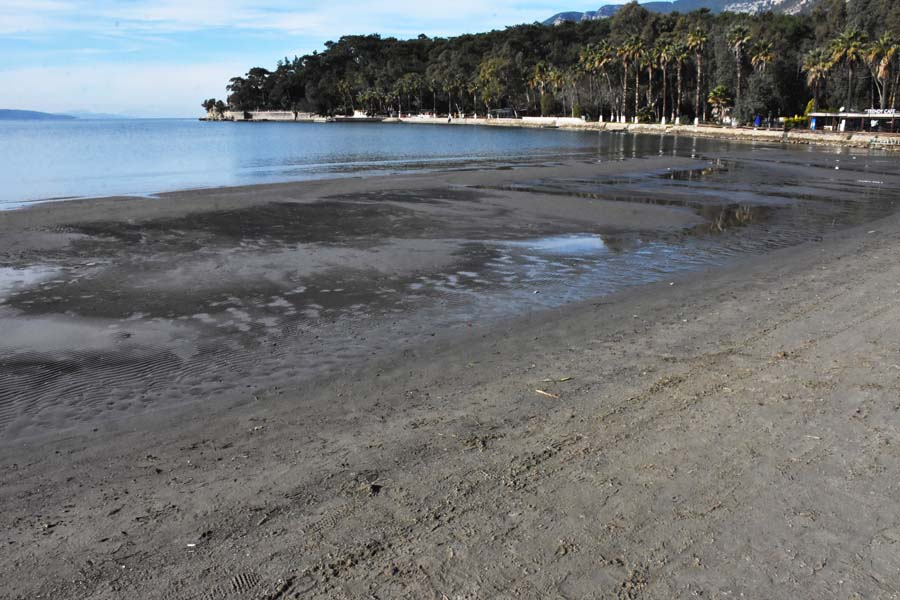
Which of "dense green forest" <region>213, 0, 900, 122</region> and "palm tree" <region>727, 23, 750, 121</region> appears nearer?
"dense green forest" <region>213, 0, 900, 122</region>

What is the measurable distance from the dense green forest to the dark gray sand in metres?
75.6

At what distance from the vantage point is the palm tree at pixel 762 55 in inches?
3428

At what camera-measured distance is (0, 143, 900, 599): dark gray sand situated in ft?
14.2

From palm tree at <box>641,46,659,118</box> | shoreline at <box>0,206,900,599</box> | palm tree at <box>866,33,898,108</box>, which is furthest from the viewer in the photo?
palm tree at <box>641,46,659,118</box>

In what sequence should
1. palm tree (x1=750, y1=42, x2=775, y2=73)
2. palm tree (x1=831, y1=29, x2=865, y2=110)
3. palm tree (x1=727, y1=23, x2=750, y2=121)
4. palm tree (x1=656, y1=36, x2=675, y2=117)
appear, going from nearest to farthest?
palm tree (x1=831, y1=29, x2=865, y2=110)
palm tree (x1=750, y1=42, x2=775, y2=73)
palm tree (x1=727, y1=23, x2=750, y2=121)
palm tree (x1=656, y1=36, x2=675, y2=117)

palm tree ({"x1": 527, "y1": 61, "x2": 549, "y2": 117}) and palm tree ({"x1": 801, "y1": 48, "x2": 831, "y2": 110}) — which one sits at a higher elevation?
palm tree ({"x1": 527, "y1": 61, "x2": 549, "y2": 117})

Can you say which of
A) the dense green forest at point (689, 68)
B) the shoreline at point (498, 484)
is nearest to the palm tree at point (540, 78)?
the dense green forest at point (689, 68)

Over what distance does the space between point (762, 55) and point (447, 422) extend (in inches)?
3704

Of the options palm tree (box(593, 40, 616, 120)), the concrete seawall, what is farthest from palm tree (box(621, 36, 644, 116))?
the concrete seawall

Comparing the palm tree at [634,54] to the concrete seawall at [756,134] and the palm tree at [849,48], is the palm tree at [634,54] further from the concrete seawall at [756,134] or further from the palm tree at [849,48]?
the palm tree at [849,48]

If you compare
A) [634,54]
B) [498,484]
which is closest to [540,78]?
[634,54]

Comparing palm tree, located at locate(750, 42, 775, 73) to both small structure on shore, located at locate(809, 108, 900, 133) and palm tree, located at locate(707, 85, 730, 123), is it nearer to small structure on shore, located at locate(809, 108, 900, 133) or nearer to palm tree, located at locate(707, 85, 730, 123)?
palm tree, located at locate(707, 85, 730, 123)

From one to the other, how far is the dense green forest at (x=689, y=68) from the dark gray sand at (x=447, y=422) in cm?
7559

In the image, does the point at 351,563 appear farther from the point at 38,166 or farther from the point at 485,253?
the point at 38,166
